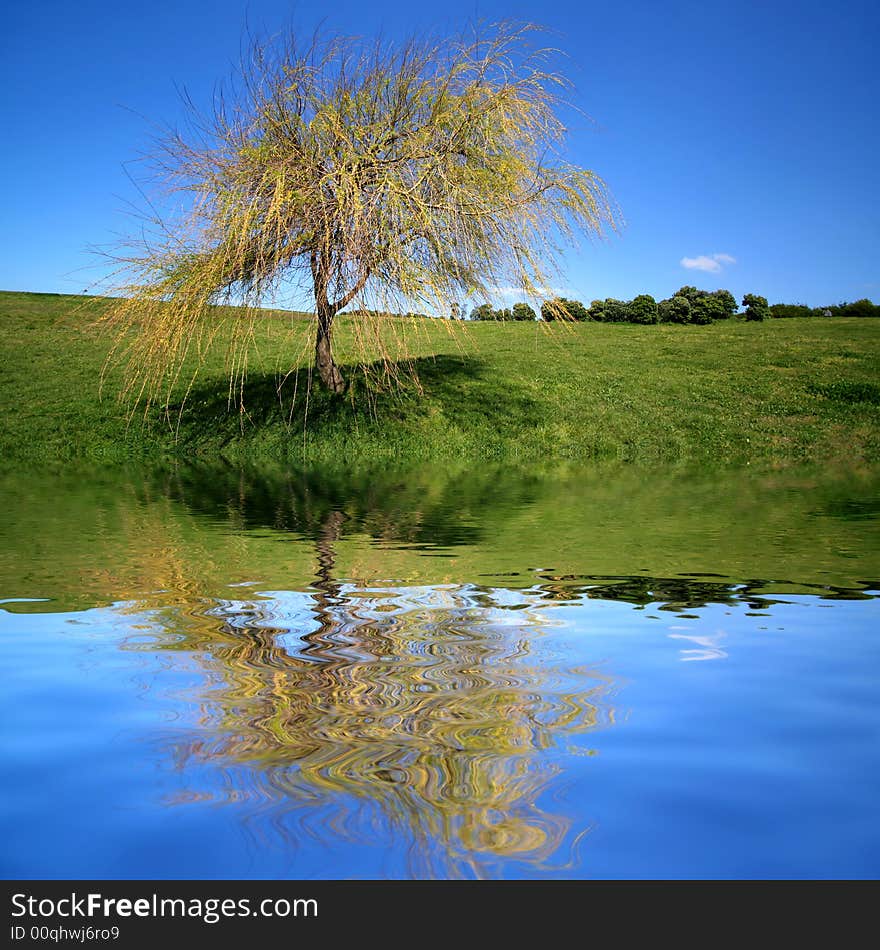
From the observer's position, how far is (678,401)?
927 inches

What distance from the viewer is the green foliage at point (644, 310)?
4722 centimetres

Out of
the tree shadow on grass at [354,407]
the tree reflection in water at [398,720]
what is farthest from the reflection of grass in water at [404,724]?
the tree shadow on grass at [354,407]

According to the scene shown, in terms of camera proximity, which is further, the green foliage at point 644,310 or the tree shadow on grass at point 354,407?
the green foliage at point 644,310

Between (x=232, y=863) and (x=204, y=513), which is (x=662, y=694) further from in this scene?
(x=204, y=513)

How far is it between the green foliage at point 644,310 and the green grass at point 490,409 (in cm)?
1658

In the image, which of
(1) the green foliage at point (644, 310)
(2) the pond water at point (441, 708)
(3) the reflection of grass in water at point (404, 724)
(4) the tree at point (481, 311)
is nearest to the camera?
(2) the pond water at point (441, 708)

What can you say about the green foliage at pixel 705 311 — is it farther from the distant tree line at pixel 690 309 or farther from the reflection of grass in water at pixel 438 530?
the reflection of grass in water at pixel 438 530

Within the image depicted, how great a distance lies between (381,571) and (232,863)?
4.53 metres

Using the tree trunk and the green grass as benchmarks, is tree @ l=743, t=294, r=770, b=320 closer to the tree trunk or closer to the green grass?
the green grass

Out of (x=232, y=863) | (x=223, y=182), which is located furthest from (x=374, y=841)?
(x=223, y=182)

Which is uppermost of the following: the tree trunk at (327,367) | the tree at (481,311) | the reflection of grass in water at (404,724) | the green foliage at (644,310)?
the green foliage at (644,310)

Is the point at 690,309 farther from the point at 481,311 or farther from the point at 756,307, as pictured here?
the point at 481,311

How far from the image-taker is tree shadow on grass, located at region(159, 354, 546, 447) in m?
20.8

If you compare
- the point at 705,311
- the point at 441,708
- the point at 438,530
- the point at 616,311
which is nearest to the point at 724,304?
the point at 705,311
